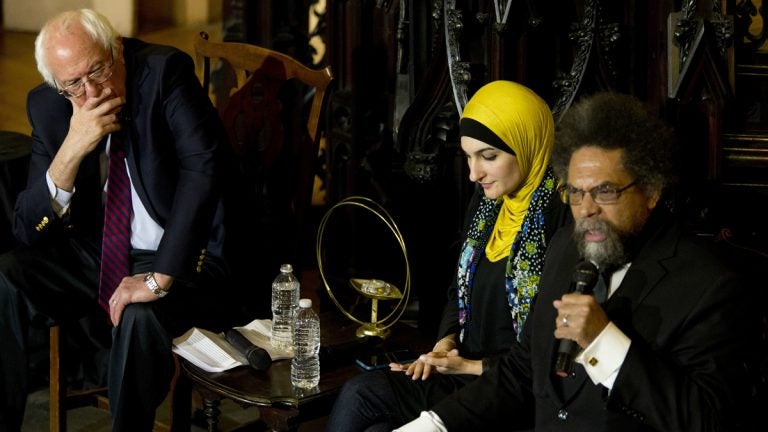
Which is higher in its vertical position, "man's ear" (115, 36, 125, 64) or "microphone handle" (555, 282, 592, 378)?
"man's ear" (115, 36, 125, 64)

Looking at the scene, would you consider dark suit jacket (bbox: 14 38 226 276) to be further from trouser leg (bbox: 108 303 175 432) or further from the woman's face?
the woman's face

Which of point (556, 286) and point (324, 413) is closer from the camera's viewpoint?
point (556, 286)

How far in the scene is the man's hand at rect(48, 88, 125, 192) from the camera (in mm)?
2979

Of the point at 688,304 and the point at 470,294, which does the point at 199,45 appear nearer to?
the point at 470,294

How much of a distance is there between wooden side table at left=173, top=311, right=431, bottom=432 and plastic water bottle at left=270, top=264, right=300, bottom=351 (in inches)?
3.8

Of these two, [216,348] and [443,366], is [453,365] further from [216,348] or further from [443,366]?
[216,348]

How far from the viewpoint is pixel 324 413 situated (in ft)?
8.39

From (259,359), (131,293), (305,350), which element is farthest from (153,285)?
(305,350)

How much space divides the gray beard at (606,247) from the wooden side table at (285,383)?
0.88 meters

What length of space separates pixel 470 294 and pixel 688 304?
2.77 feet

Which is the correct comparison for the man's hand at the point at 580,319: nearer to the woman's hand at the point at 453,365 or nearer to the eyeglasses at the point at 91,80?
the woman's hand at the point at 453,365

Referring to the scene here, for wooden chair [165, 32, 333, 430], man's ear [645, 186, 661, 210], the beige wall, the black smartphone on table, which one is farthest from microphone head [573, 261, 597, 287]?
the beige wall

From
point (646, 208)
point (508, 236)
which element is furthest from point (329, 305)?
point (646, 208)

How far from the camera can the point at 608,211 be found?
198cm
